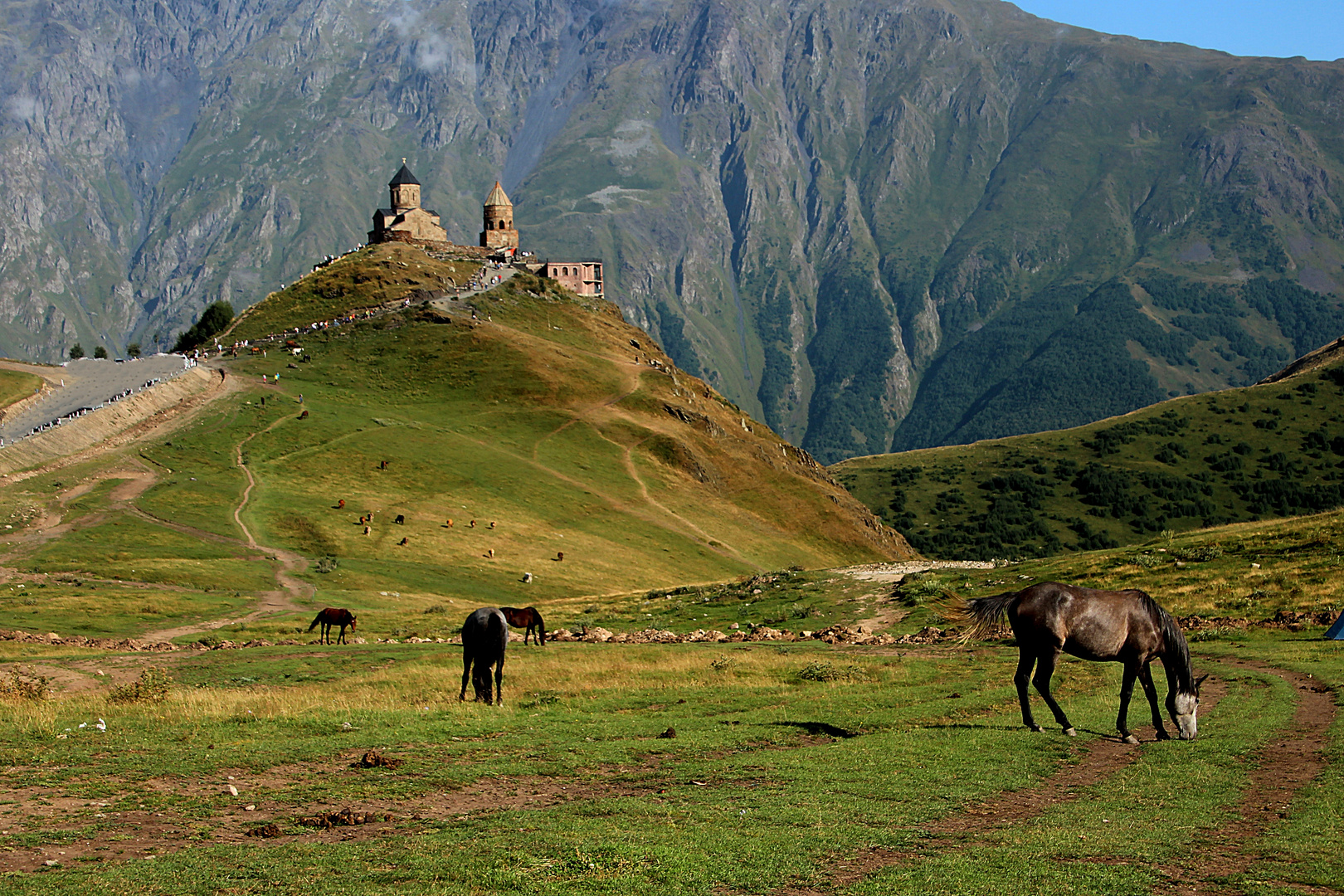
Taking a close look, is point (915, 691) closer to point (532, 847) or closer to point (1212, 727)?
point (1212, 727)

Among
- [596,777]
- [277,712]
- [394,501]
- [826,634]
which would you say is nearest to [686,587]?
[826,634]

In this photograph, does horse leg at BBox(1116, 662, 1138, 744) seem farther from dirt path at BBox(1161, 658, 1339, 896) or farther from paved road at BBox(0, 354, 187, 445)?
paved road at BBox(0, 354, 187, 445)

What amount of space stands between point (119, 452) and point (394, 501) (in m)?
21.1

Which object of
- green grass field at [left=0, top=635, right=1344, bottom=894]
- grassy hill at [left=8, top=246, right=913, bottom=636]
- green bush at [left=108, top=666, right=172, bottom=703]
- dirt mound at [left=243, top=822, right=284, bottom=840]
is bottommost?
dirt mound at [left=243, top=822, right=284, bottom=840]

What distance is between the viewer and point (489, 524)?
91.5m

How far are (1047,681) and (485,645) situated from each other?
13.9 meters

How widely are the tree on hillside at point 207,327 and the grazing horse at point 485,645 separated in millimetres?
152083

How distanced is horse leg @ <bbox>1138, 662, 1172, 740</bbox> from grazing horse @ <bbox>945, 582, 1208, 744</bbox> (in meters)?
0.02

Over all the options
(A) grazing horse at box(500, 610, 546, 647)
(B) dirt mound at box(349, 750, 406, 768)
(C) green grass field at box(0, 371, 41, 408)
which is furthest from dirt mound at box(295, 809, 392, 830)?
(C) green grass field at box(0, 371, 41, 408)

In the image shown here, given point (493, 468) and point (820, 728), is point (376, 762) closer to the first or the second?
point (820, 728)

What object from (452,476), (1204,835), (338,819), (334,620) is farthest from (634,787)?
(452,476)

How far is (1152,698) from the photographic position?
82.1ft

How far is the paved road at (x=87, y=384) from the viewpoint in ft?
319

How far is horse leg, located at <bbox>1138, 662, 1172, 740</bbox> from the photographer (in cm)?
2448
